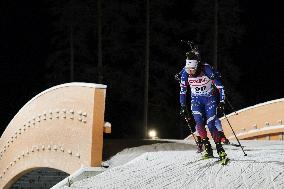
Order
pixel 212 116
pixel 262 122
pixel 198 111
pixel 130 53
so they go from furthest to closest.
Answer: pixel 130 53 → pixel 262 122 → pixel 198 111 → pixel 212 116

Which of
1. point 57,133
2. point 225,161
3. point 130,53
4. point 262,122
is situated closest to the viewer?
point 225,161

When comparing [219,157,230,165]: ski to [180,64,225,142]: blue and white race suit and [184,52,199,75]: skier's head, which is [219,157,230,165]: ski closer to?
[180,64,225,142]: blue and white race suit

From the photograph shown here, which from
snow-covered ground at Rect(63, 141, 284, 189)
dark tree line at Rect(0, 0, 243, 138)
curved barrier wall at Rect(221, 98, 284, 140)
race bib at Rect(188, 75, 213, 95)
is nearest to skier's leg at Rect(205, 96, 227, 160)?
race bib at Rect(188, 75, 213, 95)

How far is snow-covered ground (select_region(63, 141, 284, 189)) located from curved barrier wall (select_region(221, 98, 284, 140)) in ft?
19.1

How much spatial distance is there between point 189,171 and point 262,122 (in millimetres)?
9410

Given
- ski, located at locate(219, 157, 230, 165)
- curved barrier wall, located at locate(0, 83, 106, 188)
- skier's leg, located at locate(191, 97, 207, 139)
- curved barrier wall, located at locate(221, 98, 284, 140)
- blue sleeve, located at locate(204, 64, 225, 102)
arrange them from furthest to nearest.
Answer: curved barrier wall, located at locate(221, 98, 284, 140)
curved barrier wall, located at locate(0, 83, 106, 188)
skier's leg, located at locate(191, 97, 207, 139)
blue sleeve, located at locate(204, 64, 225, 102)
ski, located at locate(219, 157, 230, 165)

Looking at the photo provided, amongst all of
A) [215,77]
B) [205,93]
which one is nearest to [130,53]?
[205,93]

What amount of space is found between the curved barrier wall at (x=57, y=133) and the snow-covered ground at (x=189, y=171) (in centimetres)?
83

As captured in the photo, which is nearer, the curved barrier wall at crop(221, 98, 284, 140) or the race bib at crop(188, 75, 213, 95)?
the race bib at crop(188, 75, 213, 95)

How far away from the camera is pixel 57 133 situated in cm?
1370

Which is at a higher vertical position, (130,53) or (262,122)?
(130,53)

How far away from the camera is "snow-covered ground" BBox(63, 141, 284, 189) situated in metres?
8.33

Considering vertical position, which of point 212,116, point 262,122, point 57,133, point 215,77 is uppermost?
point 215,77

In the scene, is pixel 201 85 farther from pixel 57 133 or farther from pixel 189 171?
pixel 57 133
